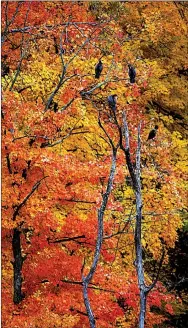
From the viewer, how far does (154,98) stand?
18250 mm

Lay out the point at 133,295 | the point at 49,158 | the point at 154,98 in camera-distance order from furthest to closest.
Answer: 1. the point at 154,98
2. the point at 133,295
3. the point at 49,158

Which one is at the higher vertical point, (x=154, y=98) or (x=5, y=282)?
(x=154, y=98)

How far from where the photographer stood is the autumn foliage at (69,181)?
1033 centimetres

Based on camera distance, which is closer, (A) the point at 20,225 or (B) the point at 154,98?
(A) the point at 20,225

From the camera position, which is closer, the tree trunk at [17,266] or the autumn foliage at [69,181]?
the autumn foliage at [69,181]

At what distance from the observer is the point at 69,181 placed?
11.0 m

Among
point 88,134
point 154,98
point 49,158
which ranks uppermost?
point 154,98

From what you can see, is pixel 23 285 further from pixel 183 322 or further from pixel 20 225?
pixel 183 322

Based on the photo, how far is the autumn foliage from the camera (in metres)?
10.3

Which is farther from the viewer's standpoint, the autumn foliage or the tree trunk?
the tree trunk

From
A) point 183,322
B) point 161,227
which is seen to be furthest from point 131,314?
point 161,227

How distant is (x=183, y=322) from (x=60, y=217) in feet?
16.1

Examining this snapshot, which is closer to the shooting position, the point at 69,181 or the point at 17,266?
the point at 69,181

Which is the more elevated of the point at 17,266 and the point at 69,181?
the point at 69,181
